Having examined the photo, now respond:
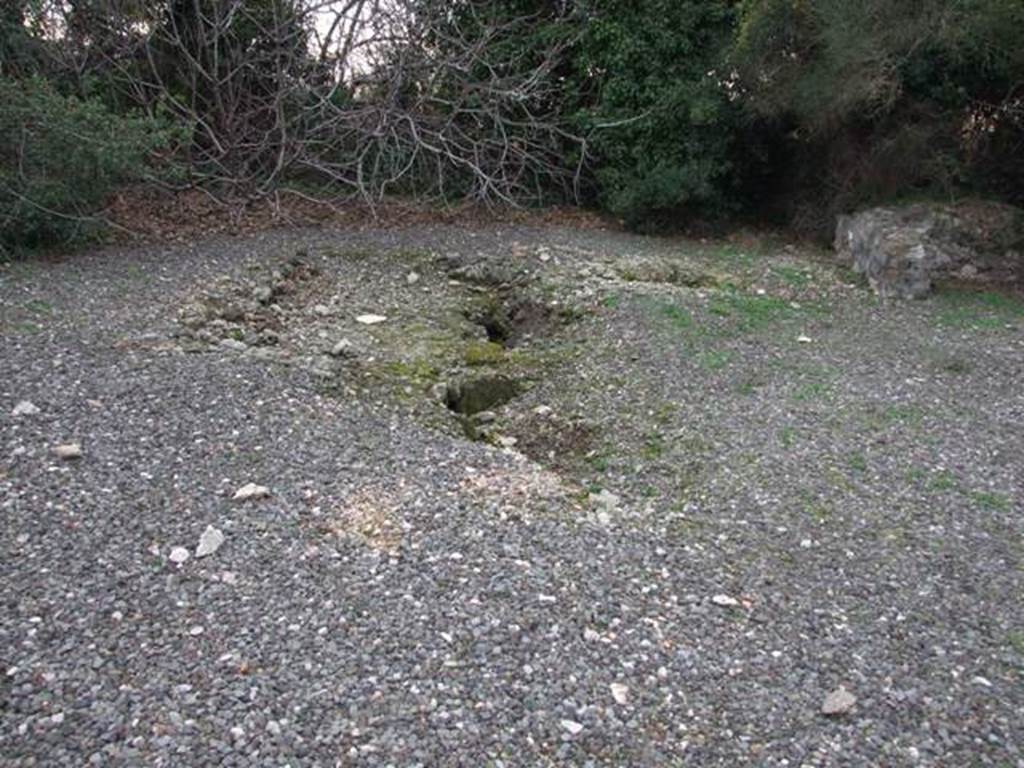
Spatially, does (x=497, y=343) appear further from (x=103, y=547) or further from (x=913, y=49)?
(x=913, y=49)

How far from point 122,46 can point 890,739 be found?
338 inches

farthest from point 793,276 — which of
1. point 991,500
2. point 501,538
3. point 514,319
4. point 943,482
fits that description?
point 501,538

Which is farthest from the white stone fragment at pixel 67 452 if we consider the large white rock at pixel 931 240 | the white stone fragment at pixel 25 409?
the large white rock at pixel 931 240

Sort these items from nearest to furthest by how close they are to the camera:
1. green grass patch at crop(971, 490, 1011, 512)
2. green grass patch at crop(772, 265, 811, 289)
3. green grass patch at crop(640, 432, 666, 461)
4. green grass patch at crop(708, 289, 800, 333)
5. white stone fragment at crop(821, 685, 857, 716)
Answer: white stone fragment at crop(821, 685, 857, 716) → green grass patch at crop(971, 490, 1011, 512) → green grass patch at crop(640, 432, 666, 461) → green grass patch at crop(708, 289, 800, 333) → green grass patch at crop(772, 265, 811, 289)

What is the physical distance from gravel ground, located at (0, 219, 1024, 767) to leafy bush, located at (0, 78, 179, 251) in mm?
458

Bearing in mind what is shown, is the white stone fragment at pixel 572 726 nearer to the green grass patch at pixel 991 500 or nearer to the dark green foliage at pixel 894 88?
the green grass patch at pixel 991 500

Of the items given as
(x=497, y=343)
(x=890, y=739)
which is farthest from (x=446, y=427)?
(x=890, y=739)

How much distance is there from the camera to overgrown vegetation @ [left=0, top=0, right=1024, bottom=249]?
23.4 ft

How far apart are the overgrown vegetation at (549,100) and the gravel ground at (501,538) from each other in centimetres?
243

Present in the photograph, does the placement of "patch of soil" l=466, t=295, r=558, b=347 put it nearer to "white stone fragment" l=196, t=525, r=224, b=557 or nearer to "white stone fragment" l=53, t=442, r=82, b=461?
"white stone fragment" l=53, t=442, r=82, b=461

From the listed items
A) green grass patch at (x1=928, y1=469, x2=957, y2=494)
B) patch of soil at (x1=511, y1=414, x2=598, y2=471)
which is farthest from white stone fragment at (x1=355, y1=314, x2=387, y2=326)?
green grass patch at (x1=928, y1=469, x2=957, y2=494)

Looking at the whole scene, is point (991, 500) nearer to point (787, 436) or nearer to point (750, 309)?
point (787, 436)

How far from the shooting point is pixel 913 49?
22.9ft

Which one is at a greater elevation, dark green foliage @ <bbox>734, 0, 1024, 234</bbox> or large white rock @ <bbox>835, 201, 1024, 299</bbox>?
dark green foliage @ <bbox>734, 0, 1024, 234</bbox>
